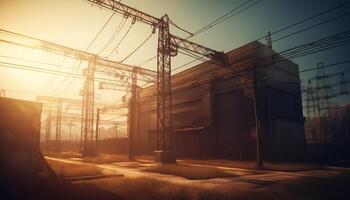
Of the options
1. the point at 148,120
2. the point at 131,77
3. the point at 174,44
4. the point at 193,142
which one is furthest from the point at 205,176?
the point at 148,120

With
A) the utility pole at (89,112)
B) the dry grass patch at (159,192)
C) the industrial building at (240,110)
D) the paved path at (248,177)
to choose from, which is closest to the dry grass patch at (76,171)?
the paved path at (248,177)

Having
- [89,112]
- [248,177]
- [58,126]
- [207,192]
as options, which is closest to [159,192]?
[207,192]

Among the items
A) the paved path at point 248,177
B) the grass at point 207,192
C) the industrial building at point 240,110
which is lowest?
the paved path at point 248,177

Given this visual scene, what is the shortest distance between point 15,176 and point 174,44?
16.7 m

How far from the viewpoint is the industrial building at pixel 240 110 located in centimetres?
2486

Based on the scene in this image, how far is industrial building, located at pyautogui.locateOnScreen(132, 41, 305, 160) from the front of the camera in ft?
81.6

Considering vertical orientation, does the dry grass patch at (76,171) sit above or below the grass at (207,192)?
below

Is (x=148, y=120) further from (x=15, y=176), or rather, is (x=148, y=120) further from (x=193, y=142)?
(x=15, y=176)

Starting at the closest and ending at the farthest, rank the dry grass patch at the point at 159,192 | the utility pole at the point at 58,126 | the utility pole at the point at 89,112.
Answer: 1. the dry grass patch at the point at 159,192
2. the utility pole at the point at 89,112
3. the utility pole at the point at 58,126

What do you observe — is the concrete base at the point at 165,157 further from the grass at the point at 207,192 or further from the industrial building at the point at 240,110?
the grass at the point at 207,192

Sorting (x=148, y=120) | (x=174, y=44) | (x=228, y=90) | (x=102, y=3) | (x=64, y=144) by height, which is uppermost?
(x=102, y=3)

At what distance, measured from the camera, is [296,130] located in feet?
93.8

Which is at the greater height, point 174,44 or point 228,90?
point 174,44

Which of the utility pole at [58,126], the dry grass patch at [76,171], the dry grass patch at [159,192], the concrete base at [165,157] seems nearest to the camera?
the dry grass patch at [159,192]
